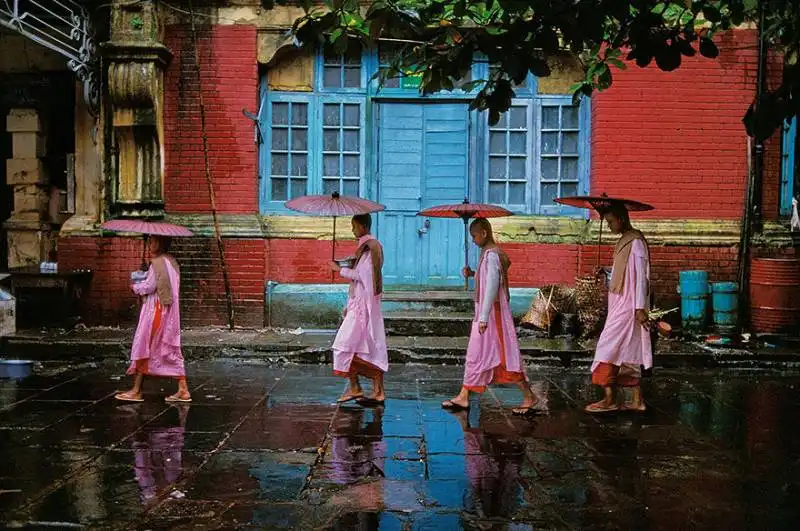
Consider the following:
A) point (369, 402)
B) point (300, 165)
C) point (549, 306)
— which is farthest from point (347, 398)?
point (300, 165)

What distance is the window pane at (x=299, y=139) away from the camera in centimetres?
1115

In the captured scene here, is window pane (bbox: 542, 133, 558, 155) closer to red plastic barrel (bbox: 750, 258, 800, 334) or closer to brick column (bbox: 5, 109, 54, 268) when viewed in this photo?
red plastic barrel (bbox: 750, 258, 800, 334)

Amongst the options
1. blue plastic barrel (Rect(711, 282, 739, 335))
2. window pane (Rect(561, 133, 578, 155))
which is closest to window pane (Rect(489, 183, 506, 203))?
window pane (Rect(561, 133, 578, 155))

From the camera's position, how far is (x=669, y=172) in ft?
34.8

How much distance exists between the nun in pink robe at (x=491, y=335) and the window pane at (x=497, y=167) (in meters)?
4.58

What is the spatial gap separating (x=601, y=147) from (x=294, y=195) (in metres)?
4.46

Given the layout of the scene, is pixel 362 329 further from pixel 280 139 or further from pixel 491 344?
pixel 280 139

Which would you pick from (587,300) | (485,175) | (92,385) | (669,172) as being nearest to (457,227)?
(485,175)

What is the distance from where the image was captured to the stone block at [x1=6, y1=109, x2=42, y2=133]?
1108 cm

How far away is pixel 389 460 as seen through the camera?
5160 mm

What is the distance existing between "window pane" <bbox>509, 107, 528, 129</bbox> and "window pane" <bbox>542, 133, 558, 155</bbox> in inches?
13.3

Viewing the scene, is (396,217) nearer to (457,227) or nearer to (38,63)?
(457,227)

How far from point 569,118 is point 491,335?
558 centimetres

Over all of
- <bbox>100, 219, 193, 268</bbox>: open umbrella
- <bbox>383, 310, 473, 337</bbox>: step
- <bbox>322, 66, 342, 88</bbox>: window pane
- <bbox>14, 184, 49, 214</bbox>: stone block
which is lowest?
<bbox>383, 310, 473, 337</bbox>: step
